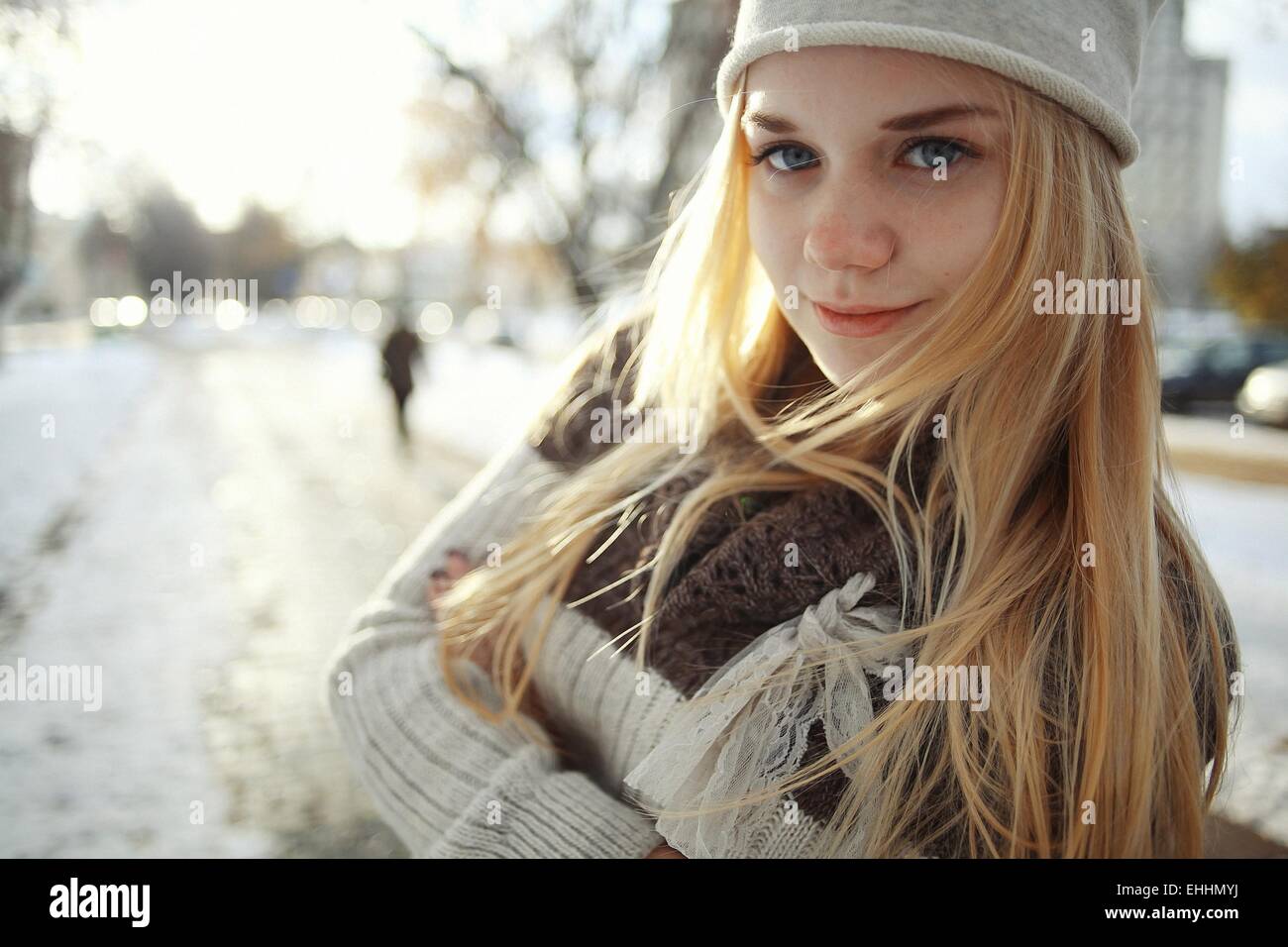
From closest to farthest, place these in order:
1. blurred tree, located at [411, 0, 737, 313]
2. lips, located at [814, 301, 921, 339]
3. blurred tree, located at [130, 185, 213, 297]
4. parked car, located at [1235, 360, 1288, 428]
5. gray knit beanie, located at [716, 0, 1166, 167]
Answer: gray knit beanie, located at [716, 0, 1166, 167], lips, located at [814, 301, 921, 339], blurred tree, located at [411, 0, 737, 313], parked car, located at [1235, 360, 1288, 428], blurred tree, located at [130, 185, 213, 297]

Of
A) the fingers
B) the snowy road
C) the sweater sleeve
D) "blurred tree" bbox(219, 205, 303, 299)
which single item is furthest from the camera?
"blurred tree" bbox(219, 205, 303, 299)

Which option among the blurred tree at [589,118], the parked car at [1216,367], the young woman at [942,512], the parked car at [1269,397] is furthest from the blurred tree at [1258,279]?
the young woman at [942,512]

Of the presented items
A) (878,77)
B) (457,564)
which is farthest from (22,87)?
Result: (878,77)

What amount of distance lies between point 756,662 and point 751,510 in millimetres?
257

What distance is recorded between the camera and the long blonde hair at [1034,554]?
1091 mm

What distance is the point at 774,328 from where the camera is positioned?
149 centimetres

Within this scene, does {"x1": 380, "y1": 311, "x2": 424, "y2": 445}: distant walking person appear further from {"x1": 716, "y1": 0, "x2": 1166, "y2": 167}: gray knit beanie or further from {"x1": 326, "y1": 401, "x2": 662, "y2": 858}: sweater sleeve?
{"x1": 716, "y1": 0, "x2": 1166, "y2": 167}: gray knit beanie

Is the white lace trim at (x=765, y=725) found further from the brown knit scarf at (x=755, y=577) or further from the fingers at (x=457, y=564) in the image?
the fingers at (x=457, y=564)

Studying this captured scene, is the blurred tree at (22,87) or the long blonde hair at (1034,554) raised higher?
the blurred tree at (22,87)

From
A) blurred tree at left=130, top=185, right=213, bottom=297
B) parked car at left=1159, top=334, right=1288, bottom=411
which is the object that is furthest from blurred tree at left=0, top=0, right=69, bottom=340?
blurred tree at left=130, top=185, right=213, bottom=297

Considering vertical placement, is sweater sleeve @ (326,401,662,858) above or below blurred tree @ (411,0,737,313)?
below

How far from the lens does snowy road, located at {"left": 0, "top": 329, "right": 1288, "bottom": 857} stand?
130 inches

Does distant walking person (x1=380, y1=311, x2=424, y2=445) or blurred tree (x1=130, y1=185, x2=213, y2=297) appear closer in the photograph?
distant walking person (x1=380, y1=311, x2=424, y2=445)

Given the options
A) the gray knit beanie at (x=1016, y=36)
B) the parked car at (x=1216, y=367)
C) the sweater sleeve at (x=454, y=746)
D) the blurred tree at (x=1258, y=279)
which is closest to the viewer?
the gray knit beanie at (x=1016, y=36)
